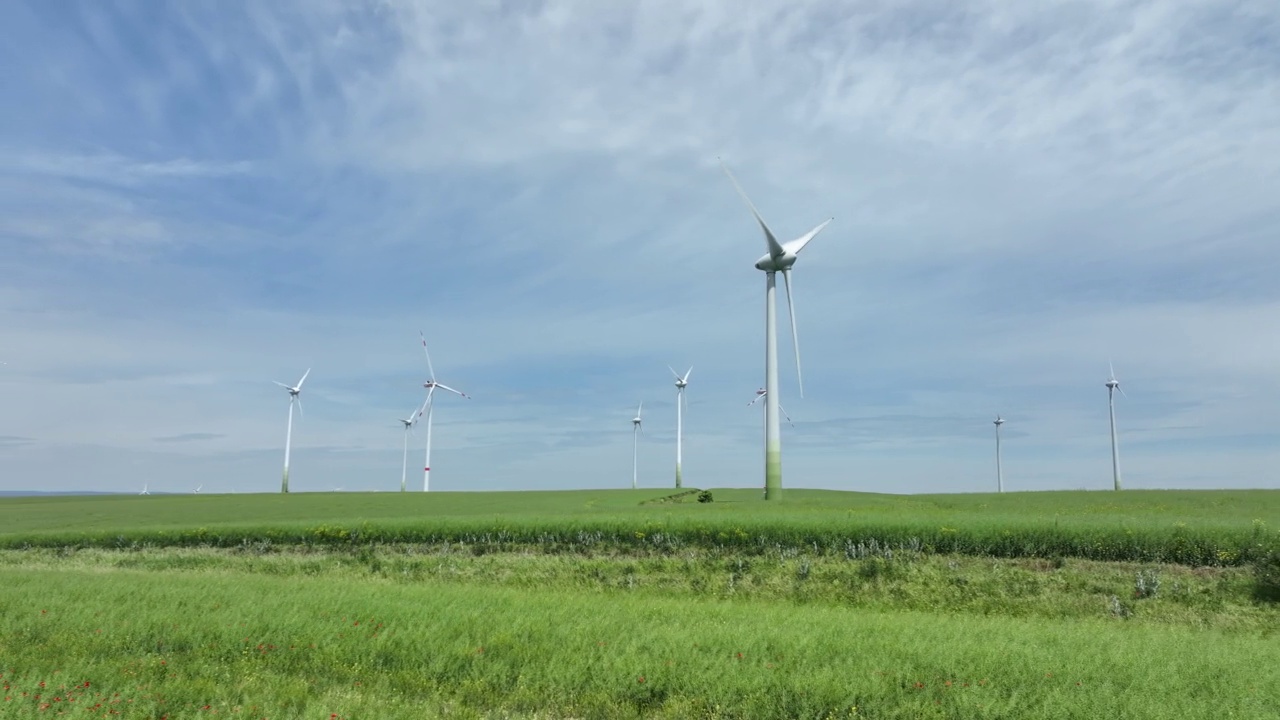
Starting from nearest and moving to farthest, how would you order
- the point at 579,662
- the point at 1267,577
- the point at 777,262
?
the point at 579,662 → the point at 1267,577 → the point at 777,262

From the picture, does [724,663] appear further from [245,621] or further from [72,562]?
[72,562]

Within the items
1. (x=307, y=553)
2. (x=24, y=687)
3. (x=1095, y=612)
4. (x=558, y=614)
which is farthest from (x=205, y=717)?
(x=307, y=553)

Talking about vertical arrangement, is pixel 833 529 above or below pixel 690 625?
above

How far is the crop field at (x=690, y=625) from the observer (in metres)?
12.1

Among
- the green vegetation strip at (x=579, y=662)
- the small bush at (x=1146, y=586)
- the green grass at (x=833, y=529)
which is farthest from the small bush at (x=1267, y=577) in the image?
the green vegetation strip at (x=579, y=662)

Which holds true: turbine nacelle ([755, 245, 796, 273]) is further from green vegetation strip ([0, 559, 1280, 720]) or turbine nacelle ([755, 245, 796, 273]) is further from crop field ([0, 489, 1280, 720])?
green vegetation strip ([0, 559, 1280, 720])

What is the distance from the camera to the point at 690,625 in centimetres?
1750

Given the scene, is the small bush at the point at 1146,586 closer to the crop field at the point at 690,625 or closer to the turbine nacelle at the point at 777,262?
the crop field at the point at 690,625

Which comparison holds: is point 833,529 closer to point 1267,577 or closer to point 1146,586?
point 1146,586

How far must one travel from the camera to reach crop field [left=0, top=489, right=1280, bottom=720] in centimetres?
1215

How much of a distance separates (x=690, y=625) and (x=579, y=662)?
414 cm

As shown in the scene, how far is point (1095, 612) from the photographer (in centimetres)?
2428

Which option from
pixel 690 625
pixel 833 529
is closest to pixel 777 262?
pixel 833 529

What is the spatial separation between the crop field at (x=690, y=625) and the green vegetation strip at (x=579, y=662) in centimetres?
7
